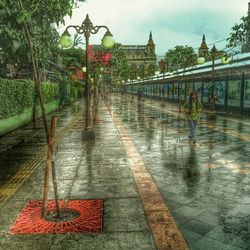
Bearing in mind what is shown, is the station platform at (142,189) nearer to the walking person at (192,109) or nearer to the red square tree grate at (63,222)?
the red square tree grate at (63,222)

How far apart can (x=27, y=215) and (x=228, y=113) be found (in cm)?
2243

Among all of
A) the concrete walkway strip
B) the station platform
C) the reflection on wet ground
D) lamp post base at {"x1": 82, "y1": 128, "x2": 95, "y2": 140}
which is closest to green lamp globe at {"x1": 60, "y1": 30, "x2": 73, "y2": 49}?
the station platform

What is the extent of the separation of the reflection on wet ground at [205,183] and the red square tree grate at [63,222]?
3.84 feet

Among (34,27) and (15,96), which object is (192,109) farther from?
(15,96)

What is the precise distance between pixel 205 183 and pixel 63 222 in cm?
312

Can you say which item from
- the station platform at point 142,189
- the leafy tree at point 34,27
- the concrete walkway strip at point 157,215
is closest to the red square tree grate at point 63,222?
the station platform at point 142,189

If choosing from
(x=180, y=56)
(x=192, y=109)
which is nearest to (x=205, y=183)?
(x=192, y=109)

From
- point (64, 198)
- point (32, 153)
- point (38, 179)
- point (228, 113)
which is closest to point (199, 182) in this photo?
point (64, 198)

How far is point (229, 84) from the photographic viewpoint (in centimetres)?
2606

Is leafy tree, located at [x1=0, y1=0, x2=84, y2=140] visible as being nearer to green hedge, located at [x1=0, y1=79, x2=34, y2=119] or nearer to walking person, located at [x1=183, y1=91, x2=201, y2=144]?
green hedge, located at [x1=0, y1=79, x2=34, y2=119]

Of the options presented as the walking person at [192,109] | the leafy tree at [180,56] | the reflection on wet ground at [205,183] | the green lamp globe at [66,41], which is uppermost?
the leafy tree at [180,56]

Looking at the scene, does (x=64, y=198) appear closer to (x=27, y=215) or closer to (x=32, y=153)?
(x=27, y=215)

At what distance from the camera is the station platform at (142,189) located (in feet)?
15.1

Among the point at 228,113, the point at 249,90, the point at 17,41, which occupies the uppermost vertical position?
the point at 17,41
